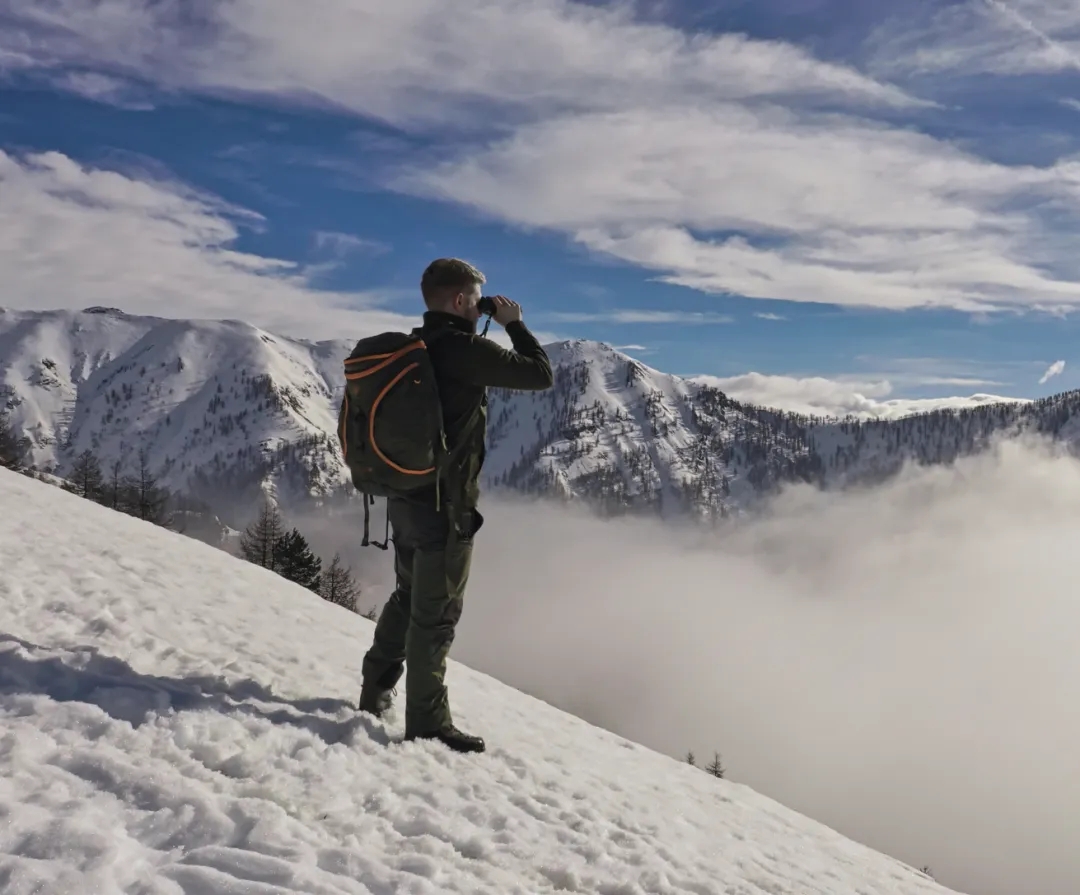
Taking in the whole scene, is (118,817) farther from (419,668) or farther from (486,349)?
(486,349)

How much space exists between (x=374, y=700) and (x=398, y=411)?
3.12m

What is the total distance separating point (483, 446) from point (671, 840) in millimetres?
3854

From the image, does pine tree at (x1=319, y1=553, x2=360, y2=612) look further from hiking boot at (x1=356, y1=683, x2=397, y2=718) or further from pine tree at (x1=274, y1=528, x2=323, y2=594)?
hiking boot at (x1=356, y1=683, x2=397, y2=718)

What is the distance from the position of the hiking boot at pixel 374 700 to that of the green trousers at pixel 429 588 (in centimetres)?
63

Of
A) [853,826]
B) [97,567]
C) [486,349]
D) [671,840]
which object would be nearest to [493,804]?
[671,840]

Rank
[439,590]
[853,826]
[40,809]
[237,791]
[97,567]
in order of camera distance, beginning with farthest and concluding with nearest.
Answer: [853,826]
[97,567]
[439,590]
[237,791]
[40,809]

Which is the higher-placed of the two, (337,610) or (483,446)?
(483,446)

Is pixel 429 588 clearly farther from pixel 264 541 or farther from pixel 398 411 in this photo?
pixel 264 541

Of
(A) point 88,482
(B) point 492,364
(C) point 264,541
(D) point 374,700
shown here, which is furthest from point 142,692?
(A) point 88,482

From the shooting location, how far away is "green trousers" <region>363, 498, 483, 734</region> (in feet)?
21.9

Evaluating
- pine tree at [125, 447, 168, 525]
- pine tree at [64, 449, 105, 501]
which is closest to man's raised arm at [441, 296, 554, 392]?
pine tree at [125, 447, 168, 525]

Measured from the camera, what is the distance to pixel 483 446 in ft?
22.9

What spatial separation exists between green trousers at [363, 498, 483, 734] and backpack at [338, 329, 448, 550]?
1.15 ft

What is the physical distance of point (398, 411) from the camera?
6.27 metres
